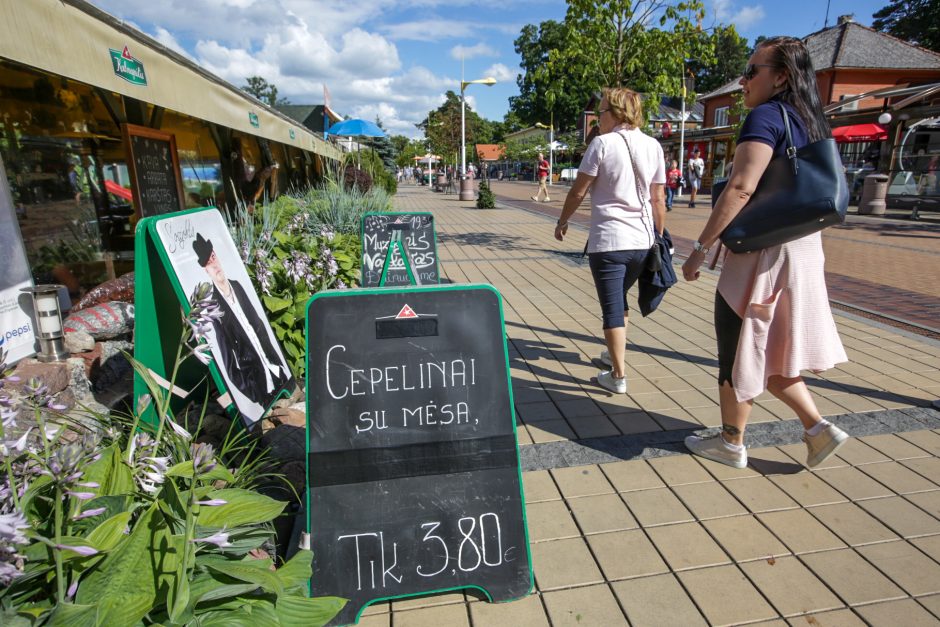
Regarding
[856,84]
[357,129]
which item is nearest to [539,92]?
[856,84]

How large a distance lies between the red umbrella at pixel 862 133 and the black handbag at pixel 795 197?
2660 centimetres

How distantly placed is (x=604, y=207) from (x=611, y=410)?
4.21 ft

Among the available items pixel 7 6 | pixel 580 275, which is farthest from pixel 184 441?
pixel 580 275

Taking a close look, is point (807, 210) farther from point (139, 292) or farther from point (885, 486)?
point (139, 292)

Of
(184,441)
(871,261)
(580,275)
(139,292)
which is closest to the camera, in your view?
(184,441)

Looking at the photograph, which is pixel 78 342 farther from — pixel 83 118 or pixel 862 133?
pixel 862 133

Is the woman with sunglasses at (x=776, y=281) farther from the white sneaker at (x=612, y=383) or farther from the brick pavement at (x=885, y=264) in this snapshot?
the brick pavement at (x=885, y=264)

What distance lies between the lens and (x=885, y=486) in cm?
276

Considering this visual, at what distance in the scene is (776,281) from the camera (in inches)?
103

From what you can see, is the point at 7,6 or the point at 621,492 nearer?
the point at 7,6

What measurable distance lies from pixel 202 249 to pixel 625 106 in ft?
8.52

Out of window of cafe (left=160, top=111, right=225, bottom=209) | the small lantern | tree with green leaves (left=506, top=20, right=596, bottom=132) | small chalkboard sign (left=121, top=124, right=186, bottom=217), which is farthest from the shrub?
tree with green leaves (left=506, top=20, right=596, bottom=132)

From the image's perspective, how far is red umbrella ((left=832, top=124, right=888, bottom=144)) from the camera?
24062mm

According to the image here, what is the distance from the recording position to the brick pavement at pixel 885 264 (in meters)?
6.37
